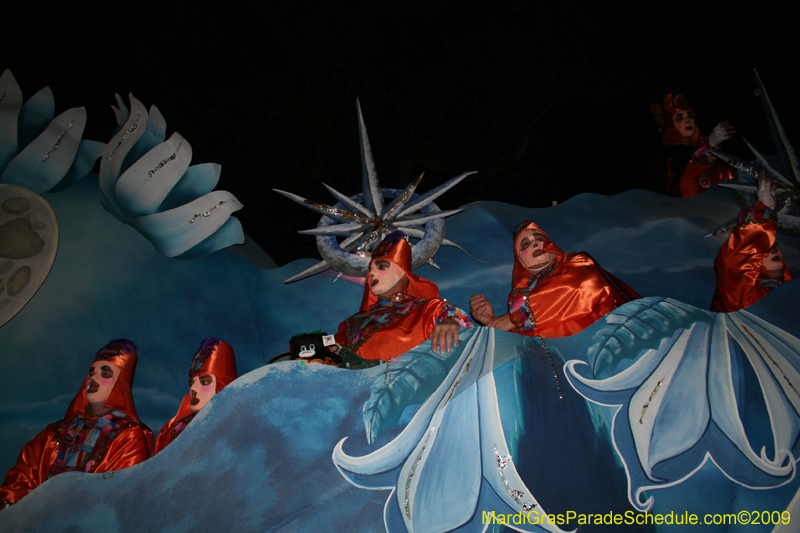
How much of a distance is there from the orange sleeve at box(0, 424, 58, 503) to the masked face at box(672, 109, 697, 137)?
5336 mm

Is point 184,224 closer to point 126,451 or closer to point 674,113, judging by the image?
point 126,451

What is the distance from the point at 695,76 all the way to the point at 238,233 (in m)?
4.91

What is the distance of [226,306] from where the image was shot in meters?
4.40

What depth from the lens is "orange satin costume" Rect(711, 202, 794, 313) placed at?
3.70 meters

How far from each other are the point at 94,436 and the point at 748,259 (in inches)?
171

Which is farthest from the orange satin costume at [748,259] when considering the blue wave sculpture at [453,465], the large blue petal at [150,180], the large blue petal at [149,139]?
the large blue petal at [149,139]

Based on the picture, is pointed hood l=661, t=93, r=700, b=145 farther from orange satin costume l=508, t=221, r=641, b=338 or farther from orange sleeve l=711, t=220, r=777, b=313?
orange satin costume l=508, t=221, r=641, b=338

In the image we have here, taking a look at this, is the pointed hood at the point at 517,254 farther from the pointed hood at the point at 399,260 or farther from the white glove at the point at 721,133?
the white glove at the point at 721,133

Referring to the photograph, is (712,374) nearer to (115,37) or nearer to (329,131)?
(329,131)

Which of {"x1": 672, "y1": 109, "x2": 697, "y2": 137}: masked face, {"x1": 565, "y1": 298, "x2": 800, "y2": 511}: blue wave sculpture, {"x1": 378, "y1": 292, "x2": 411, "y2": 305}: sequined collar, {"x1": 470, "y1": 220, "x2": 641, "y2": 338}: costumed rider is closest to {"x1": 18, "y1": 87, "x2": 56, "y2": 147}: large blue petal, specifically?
{"x1": 378, "y1": 292, "x2": 411, "y2": 305}: sequined collar

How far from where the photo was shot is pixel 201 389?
377 cm

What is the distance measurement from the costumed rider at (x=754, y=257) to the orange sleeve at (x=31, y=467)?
449cm

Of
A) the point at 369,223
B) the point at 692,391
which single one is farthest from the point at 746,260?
the point at 369,223

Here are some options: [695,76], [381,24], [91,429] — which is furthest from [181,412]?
[695,76]
